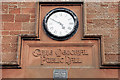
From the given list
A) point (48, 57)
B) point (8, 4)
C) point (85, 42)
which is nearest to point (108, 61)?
point (85, 42)

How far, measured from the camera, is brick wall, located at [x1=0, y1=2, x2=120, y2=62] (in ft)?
15.6

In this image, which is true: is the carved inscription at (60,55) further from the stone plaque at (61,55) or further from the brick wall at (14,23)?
the brick wall at (14,23)

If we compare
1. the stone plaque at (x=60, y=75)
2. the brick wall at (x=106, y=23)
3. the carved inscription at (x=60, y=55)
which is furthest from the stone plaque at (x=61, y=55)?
the brick wall at (x=106, y=23)

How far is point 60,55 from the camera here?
15.4ft

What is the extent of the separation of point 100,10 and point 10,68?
8.30ft

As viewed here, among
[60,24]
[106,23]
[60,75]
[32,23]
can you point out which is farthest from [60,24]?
[60,75]

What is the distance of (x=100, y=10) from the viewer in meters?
5.02

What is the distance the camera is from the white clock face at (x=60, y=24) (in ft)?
15.8

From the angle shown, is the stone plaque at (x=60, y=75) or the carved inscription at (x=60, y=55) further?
the carved inscription at (x=60, y=55)

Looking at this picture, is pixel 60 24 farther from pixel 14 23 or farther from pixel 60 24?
pixel 14 23

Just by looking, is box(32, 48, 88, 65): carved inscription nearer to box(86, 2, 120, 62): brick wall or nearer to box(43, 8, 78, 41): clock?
box(43, 8, 78, 41): clock

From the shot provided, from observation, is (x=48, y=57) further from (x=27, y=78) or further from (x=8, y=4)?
(x=8, y=4)

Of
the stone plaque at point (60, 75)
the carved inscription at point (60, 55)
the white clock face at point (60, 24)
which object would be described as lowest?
the stone plaque at point (60, 75)

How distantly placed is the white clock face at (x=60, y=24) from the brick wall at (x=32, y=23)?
1.30 feet
